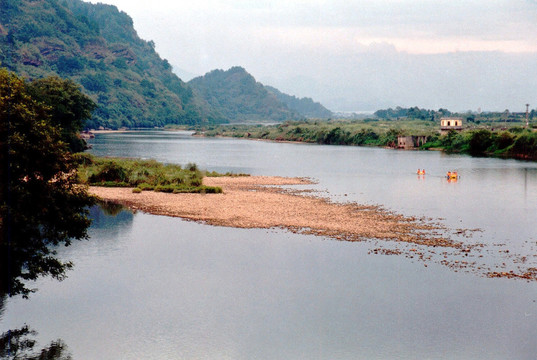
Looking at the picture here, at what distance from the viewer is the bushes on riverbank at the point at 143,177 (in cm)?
5116

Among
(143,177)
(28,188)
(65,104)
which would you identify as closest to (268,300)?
(28,188)

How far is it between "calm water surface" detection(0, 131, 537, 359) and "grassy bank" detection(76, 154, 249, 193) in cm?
1214

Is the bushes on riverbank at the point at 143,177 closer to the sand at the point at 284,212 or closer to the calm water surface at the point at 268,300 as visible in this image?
the sand at the point at 284,212

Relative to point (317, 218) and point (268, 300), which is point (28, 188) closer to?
point (268, 300)

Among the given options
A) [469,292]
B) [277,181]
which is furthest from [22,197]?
[277,181]

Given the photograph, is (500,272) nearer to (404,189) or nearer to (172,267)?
(172,267)

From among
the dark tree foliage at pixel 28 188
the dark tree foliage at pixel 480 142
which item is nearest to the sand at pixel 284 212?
the dark tree foliage at pixel 28 188

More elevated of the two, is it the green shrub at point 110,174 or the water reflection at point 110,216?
the green shrub at point 110,174

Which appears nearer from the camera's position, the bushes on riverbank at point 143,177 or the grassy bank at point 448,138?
the bushes on riverbank at point 143,177

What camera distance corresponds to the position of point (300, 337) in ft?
66.3

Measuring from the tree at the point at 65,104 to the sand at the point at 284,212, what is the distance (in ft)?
118

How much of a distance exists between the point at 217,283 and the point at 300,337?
266 inches

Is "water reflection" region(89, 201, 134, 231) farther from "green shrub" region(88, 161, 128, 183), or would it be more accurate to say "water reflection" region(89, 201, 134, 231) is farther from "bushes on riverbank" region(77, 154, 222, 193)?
"green shrub" region(88, 161, 128, 183)

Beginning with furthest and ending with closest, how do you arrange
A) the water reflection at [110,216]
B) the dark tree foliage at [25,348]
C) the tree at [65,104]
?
1. the tree at [65,104]
2. the water reflection at [110,216]
3. the dark tree foliage at [25,348]
